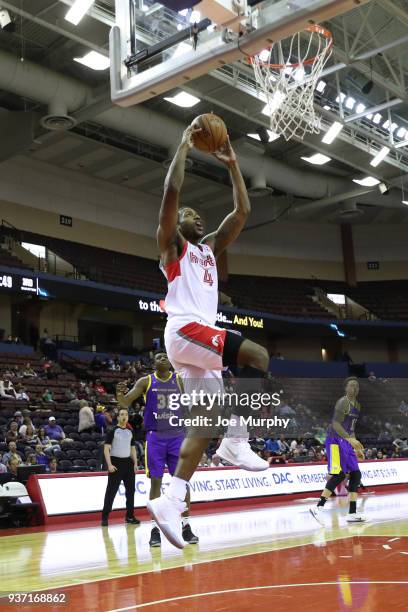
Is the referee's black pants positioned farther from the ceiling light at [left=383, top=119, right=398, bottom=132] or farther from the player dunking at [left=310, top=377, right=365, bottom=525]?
the ceiling light at [left=383, top=119, right=398, bottom=132]

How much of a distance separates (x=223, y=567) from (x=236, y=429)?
1.44 meters

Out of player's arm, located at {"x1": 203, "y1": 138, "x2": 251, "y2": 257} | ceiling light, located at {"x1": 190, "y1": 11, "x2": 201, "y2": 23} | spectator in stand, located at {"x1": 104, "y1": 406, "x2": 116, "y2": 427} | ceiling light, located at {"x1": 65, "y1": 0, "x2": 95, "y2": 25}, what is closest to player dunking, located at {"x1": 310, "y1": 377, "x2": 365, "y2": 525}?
ceiling light, located at {"x1": 190, "y1": 11, "x2": 201, "y2": 23}

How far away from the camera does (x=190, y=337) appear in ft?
13.4

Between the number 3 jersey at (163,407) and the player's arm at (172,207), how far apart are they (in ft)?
12.0

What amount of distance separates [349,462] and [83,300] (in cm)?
1764

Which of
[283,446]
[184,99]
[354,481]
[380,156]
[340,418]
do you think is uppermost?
[184,99]

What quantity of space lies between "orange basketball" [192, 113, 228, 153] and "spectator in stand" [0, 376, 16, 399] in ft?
46.6

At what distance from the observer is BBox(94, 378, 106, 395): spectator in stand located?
21.5m

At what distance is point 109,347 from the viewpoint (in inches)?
1232

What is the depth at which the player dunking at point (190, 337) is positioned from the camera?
13.4 feet

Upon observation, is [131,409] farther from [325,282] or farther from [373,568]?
[325,282]

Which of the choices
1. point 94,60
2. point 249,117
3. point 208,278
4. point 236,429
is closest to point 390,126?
point 249,117

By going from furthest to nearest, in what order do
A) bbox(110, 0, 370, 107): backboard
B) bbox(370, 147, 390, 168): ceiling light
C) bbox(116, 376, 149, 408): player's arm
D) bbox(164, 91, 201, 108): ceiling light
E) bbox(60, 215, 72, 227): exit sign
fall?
bbox(60, 215, 72, 227): exit sign < bbox(370, 147, 390, 168): ceiling light < bbox(164, 91, 201, 108): ceiling light < bbox(116, 376, 149, 408): player's arm < bbox(110, 0, 370, 107): backboard

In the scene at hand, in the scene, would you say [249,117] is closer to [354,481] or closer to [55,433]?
[55,433]
